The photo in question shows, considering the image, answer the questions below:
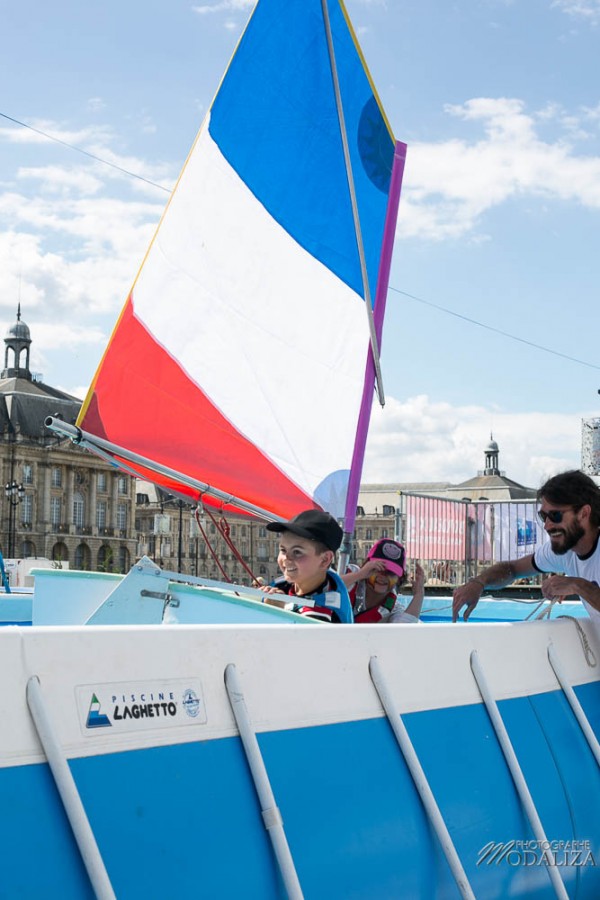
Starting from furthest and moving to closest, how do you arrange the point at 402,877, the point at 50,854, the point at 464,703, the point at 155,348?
the point at 155,348, the point at 464,703, the point at 402,877, the point at 50,854

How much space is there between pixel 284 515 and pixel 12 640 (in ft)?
10.8

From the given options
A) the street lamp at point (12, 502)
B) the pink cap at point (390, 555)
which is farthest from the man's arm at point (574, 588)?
the street lamp at point (12, 502)

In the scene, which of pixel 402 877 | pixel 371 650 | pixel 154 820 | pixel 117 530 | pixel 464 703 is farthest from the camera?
pixel 117 530

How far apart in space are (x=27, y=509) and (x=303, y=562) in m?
88.9

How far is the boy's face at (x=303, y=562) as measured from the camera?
121 inches

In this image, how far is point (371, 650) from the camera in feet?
7.43

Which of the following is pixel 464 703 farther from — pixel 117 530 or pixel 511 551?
pixel 117 530

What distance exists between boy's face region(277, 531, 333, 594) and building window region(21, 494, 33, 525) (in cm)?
8781

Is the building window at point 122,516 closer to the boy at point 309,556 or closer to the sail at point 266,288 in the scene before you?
the sail at point 266,288

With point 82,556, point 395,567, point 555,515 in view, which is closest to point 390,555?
point 395,567

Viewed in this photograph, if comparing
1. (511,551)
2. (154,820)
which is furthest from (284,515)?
(511,551)

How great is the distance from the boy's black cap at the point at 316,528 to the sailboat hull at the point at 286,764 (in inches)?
22.5

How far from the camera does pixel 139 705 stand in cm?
173

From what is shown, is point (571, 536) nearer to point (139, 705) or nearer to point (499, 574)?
point (499, 574)
